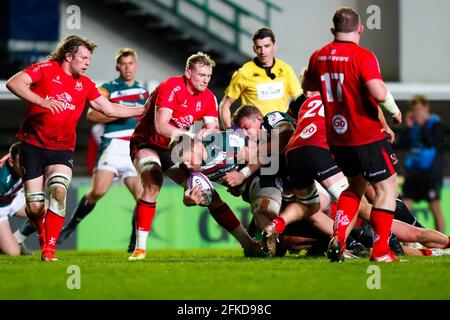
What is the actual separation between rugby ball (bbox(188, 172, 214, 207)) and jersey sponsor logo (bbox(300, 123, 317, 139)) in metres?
0.85

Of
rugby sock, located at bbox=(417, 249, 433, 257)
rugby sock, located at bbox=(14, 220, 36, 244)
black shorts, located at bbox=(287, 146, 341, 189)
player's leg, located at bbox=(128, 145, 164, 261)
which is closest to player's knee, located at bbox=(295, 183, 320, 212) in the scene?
black shorts, located at bbox=(287, 146, 341, 189)

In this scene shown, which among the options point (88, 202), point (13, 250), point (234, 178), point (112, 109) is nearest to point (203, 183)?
point (234, 178)

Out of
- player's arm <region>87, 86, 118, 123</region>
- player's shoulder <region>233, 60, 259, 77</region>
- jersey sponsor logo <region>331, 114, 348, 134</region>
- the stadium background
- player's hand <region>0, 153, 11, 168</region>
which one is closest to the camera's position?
jersey sponsor logo <region>331, 114, 348, 134</region>

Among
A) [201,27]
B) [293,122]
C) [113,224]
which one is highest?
[201,27]

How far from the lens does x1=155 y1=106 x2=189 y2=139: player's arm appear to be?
8.48 meters

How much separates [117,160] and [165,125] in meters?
3.01

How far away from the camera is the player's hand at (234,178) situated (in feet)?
28.8

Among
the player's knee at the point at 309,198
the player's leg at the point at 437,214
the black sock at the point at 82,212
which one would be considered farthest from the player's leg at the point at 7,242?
the player's leg at the point at 437,214

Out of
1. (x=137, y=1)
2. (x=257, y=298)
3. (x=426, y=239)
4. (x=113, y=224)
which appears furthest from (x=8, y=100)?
(x=257, y=298)

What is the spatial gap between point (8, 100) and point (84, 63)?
530 centimetres

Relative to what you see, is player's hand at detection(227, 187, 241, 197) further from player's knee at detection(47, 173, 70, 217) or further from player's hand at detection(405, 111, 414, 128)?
player's hand at detection(405, 111, 414, 128)

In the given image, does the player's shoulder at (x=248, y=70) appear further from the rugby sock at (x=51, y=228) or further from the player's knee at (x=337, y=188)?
Result: the rugby sock at (x=51, y=228)

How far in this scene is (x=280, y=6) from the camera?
1819 cm
